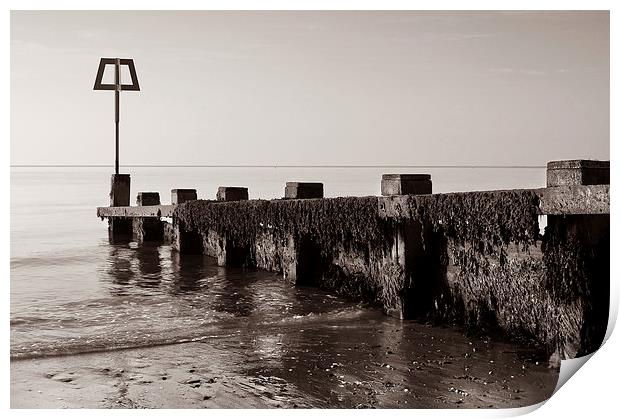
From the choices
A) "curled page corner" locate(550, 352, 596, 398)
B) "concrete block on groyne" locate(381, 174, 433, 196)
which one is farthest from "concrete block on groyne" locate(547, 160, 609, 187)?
"concrete block on groyne" locate(381, 174, 433, 196)

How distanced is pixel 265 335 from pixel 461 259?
6.47ft

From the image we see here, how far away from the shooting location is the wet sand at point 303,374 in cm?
491

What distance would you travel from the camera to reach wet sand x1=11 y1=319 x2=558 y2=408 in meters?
4.91

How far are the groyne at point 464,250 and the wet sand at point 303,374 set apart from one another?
1.05ft

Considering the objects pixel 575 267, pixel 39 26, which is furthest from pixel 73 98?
pixel 575 267

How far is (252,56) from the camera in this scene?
768 centimetres

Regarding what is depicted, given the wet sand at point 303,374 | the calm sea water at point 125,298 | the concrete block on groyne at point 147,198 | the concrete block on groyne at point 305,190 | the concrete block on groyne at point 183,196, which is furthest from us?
the concrete block on groyne at point 147,198

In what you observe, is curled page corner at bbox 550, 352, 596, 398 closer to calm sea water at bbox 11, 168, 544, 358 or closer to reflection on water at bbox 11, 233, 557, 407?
reflection on water at bbox 11, 233, 557, 407

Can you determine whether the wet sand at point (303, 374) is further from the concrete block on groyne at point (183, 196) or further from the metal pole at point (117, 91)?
the metal pole at point (117, 91)

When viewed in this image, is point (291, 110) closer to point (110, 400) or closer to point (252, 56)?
point (252, 56)

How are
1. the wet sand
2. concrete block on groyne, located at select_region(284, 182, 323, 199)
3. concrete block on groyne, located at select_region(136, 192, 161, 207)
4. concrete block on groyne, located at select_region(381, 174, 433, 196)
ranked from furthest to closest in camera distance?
concrete block on groyne, located at select_region(136, 192, 161, 207) < concrete block on groyne, located at select_region(284, 182, 323, 199) < concrete block on groyne, located at select_region(381, 174, 433, 196) < the wet sand

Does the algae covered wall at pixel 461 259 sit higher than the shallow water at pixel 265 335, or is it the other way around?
the algae covered wall at pixel 461 259

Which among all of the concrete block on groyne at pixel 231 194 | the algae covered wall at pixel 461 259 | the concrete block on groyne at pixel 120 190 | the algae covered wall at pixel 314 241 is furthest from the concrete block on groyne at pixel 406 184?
the concrete block on groyne at pixel 120 190
